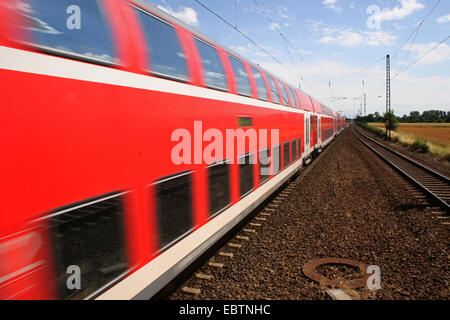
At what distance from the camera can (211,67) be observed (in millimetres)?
4453

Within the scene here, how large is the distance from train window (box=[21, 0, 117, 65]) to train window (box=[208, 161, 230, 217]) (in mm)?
2273

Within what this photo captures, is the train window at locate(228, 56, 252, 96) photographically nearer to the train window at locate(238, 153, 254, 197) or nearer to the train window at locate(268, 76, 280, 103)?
the train window at locate(238, 153, 254, 197)

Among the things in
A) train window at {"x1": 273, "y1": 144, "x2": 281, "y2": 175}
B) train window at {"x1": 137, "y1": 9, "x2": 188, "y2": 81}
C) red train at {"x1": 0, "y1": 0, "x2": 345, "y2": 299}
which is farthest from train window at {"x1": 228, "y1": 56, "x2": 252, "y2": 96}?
train window at {"x1": 273, "y1": 144, "x2": 281, "y2": 175}

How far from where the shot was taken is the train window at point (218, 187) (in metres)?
4.42

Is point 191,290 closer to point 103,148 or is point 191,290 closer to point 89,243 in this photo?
point 89,243

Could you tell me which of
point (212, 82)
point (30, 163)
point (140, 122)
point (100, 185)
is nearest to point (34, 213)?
point (30, 163)

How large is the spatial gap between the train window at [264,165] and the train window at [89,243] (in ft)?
14.2

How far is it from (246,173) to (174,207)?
2567 millimetres

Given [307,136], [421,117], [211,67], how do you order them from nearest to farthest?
1. [211,67]
2. [307,136]
3. [421,117]

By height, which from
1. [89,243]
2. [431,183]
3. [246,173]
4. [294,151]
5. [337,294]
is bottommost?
[337,294]

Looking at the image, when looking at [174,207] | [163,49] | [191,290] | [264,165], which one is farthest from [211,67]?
[264,165]

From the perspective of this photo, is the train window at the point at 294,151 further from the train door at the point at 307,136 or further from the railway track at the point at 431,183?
the railway track at the point at 431,183

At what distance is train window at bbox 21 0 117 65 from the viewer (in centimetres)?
200
